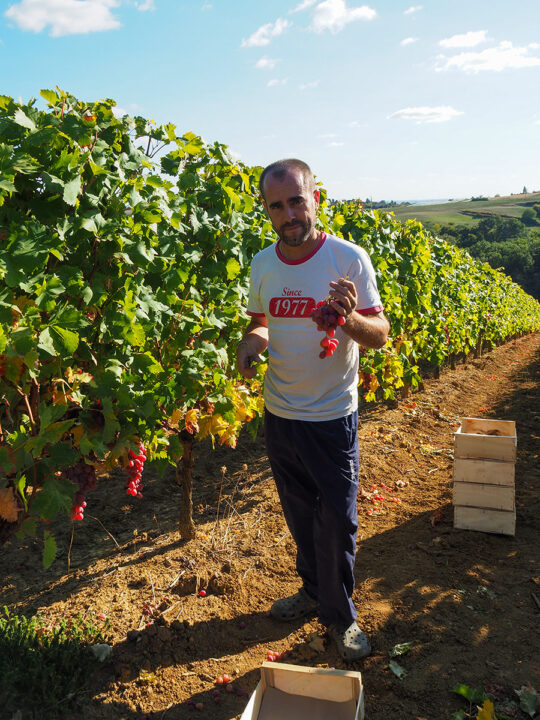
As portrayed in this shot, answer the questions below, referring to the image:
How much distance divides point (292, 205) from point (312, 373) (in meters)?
0.74

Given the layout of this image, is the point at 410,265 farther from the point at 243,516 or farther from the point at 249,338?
the point at 249,338

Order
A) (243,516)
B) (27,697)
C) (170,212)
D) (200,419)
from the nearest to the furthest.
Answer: (27,697)
(170,212)
(200,419)
(243,516)

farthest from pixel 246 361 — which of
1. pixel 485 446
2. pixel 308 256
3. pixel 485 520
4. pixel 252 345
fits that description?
pixel 485 520

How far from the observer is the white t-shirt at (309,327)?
247 centimetres

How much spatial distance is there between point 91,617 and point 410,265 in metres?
6.13

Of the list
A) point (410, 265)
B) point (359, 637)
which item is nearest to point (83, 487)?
point (359, 637)

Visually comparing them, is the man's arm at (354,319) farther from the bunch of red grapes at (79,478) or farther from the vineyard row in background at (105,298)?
the bunch of red grapes at (79,478)

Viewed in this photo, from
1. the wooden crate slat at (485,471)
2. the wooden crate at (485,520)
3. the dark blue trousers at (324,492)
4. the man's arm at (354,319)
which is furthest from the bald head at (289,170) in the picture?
the wooden crate at (485,520)

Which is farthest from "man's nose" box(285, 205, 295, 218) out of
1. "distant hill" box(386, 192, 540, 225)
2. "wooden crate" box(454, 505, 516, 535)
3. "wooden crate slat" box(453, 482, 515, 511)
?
"distant hill" box(386, 192, 540, 225)

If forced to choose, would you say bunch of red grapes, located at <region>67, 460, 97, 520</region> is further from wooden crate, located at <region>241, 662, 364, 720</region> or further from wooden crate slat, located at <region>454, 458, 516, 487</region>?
wooden crate slat, located at <region>454, 458, 516, 487</region>

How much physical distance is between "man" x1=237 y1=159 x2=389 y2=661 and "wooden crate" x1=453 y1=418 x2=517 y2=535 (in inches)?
63.7

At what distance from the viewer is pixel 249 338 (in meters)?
2.88

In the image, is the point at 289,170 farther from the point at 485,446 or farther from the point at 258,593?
the point at 485,446

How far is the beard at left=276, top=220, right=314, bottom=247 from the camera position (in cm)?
243
